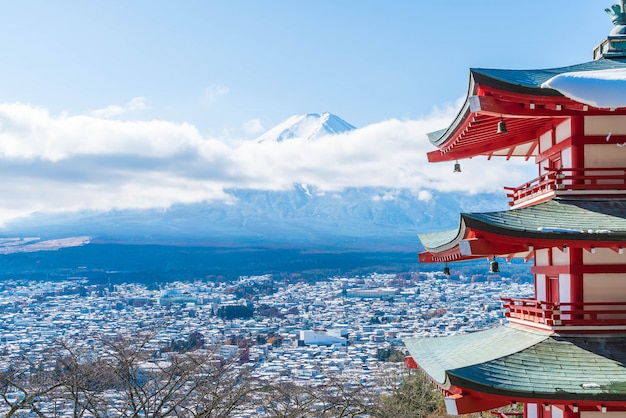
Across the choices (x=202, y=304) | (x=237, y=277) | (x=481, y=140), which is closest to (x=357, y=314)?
(x=202, y=304)

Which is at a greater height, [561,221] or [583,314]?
[561,221]

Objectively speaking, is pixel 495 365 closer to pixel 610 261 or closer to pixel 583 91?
pixel 610 261

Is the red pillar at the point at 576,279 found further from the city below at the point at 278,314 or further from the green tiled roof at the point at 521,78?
the city below at the point at 278,314

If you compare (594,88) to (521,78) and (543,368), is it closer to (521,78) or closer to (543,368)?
(521,78)

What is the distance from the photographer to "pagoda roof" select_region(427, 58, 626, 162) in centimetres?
804

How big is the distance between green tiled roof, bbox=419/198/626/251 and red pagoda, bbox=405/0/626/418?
1cm

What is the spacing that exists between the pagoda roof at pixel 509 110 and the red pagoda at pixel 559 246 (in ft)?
0.05

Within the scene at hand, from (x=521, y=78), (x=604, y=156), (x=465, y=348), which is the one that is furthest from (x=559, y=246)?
(x=465, y=348)

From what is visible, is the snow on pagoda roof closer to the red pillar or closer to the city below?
the red pillar

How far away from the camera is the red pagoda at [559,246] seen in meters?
7.60

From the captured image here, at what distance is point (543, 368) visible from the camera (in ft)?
25.5

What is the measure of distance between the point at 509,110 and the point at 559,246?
4.87ft

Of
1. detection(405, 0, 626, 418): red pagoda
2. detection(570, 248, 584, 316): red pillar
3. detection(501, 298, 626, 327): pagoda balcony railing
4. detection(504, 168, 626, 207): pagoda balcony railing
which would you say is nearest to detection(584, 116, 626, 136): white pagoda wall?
detection(405, 0, 626, 418): red pagoda

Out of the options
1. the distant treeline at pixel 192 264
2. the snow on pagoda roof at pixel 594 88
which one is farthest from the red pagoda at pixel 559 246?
the distant treeline at pixel 192 264
